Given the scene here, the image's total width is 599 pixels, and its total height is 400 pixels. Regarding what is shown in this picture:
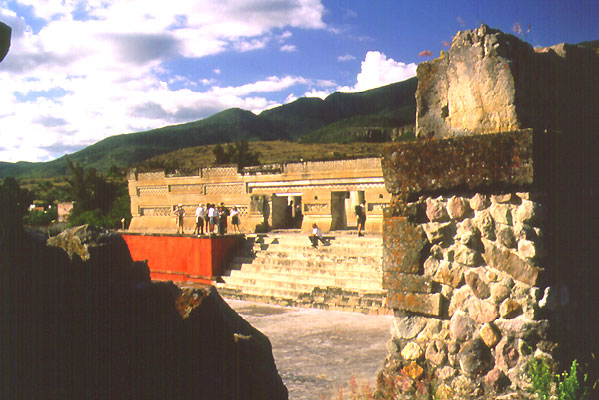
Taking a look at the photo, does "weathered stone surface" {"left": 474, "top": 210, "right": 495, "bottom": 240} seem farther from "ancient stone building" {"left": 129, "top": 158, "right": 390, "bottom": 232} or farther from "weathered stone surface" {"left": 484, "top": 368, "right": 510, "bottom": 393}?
"ancient stone building" {"left": 129, "top": 158, "right": 390, "bottom": 232}

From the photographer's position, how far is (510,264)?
2.87 m

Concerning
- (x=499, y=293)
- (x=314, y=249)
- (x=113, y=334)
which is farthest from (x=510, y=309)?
(x=314, y=249)

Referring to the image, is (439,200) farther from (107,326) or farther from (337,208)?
(337,208)

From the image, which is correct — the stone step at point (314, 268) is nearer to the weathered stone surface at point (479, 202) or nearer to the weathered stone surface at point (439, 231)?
the weathered stone surface at point (439, 231)

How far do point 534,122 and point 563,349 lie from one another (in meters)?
1.30

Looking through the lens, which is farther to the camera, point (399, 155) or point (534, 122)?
point (399, 155)

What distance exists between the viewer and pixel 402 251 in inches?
129

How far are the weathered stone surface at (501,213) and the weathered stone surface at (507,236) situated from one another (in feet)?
0.11

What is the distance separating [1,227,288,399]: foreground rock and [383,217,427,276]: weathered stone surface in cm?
152

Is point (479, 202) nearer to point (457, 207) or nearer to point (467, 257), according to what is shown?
point (457, 207)

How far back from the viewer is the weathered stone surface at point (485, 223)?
296cm

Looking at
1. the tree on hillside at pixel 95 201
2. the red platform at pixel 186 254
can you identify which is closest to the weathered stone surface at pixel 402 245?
the red platform at pixel 186 254

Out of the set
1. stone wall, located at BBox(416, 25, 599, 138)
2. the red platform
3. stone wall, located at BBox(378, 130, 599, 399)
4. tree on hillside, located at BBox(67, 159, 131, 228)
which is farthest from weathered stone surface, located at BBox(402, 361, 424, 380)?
tree on hillside, located at BBox(67, 159, 131, 228)

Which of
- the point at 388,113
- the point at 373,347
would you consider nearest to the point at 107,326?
the point at 373,347
